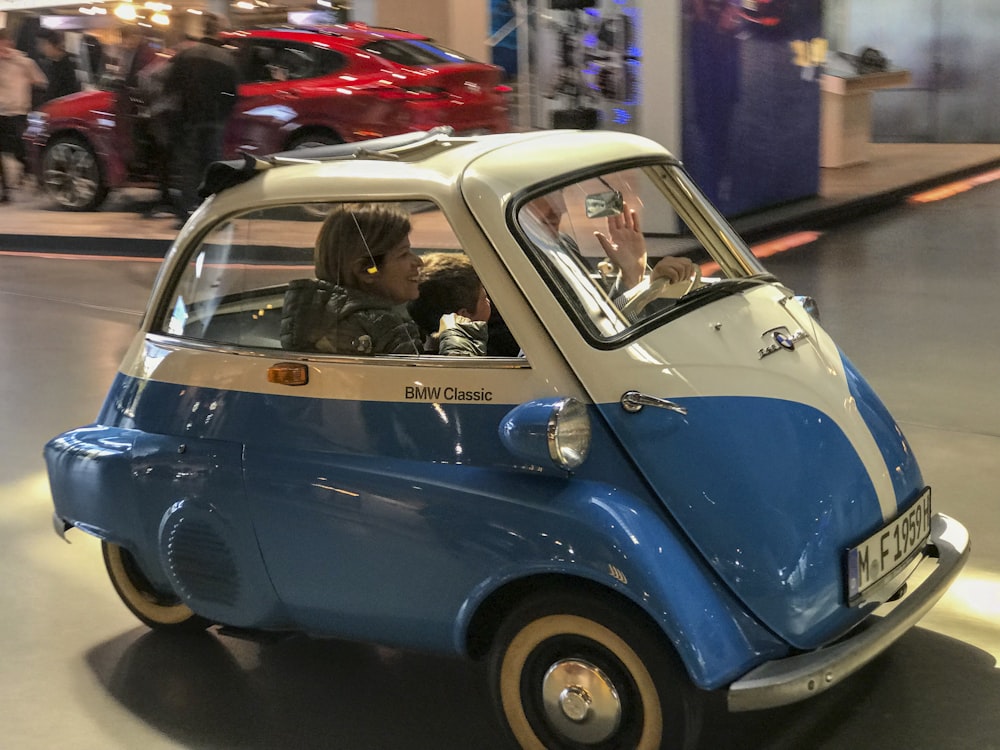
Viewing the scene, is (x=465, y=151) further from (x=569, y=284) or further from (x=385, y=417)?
(x=385, y=417)

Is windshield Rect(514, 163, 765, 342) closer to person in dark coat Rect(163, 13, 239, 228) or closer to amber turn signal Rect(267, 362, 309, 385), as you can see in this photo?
amber turn signal Rect(267, 362, 309, 385)

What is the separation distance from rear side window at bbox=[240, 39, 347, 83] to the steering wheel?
8.34 m

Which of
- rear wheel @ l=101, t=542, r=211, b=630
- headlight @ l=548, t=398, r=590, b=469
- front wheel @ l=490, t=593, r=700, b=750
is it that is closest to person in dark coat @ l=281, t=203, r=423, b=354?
headlight @ l=548, t=398, r=590, b=469

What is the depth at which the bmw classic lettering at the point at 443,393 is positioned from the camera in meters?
3.15

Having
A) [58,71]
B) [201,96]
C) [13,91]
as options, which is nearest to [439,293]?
[201,96]

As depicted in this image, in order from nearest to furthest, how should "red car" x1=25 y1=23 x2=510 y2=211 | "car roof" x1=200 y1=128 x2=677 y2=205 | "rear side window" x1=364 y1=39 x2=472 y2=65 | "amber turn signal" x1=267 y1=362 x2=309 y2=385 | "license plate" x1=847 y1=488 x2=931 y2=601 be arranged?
"license plate" x1=847 y1=488 x2=931 y2=601 → "car roof" x1=200 y1=128 x2=677 y2=205 → "amber turn signal" x1=267 y1=362 x2=309 y2=385 → "red car" x1=25 y1=23 x2=510 y2=211 → "rear side window" x1=364 y1=39 x2=472 y2=65

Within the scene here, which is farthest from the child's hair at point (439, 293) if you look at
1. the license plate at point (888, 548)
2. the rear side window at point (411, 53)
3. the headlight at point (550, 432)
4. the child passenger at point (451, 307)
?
the rear side window at point (411, 53)

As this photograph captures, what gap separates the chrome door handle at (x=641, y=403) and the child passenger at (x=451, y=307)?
0.47 meters

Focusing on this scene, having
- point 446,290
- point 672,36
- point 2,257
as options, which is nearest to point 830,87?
point 672,36

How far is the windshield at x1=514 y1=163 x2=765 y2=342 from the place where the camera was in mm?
3189

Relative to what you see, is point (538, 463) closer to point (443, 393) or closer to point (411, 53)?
point (443, 393)

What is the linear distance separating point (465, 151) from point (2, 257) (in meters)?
9.62

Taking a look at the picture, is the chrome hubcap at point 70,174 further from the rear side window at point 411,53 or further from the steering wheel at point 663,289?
the steering wheel at point 663,289

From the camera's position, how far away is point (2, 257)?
Result: 11906mm
